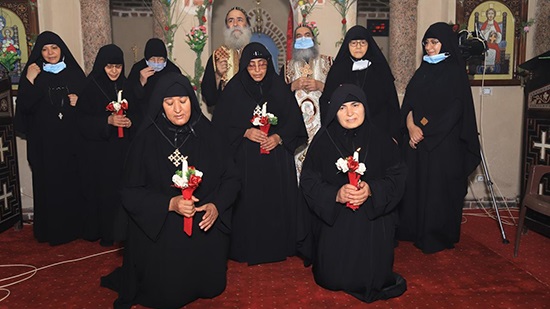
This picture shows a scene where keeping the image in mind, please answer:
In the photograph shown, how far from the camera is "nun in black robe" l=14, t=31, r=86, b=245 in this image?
581 centimetres

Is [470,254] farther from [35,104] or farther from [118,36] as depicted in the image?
[118,36]

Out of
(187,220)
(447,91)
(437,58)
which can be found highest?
(437,58)

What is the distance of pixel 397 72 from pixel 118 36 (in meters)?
9.04

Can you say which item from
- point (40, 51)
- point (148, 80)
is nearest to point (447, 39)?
point (148, 80)

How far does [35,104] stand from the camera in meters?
5.81

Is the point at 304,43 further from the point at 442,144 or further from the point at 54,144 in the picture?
the point at 54,144

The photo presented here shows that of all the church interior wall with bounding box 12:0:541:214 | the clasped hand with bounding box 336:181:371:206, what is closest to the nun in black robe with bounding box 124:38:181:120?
the church interior wall with bounding box 12:0:541:214

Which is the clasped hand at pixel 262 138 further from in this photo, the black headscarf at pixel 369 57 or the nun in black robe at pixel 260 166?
the black headscarf at pixel 369 57

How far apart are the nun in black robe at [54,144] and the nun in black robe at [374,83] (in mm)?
3079

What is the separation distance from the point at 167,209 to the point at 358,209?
62.8 inches

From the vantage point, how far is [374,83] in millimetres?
5668

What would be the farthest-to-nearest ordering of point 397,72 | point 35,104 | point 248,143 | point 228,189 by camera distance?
point 397,72 < point 35,104 < point 248,143 < point 228,189

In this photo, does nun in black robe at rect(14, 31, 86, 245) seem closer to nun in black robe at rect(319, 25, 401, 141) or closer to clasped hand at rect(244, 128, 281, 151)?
clasped hand at rect(244, 128, 281, 151)

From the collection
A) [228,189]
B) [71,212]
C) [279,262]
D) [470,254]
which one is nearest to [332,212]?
[228,189]
